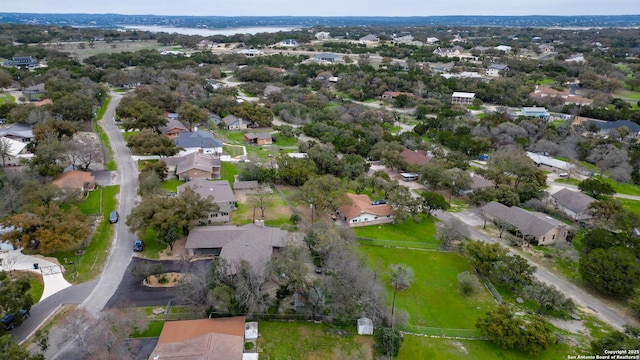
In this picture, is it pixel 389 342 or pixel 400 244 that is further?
pixel 400 244

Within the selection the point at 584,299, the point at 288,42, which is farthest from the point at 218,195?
the point at 288,42

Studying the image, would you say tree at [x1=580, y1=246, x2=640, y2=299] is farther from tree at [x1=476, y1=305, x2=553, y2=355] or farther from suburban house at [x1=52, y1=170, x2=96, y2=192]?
suburban house at [x1=52, y1=170, x2=96, y2=192]

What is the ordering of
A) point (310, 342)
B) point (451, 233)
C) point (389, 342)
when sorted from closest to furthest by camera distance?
point (389, 342) < point (310, 342) < point (451, 233)

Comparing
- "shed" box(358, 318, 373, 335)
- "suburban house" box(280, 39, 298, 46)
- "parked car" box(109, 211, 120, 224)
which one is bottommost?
"shed" box(358, 318, 373, 335)

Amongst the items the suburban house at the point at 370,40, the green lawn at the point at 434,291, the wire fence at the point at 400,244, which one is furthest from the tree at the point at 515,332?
the suburban house at the point at 370,40

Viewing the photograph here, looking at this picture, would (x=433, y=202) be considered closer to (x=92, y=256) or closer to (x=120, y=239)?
(x=120, y=239)

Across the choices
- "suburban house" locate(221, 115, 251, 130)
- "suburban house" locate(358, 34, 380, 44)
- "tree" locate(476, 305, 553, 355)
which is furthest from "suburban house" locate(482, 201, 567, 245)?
"suburban house" locate(358, 34, 380, 44)
